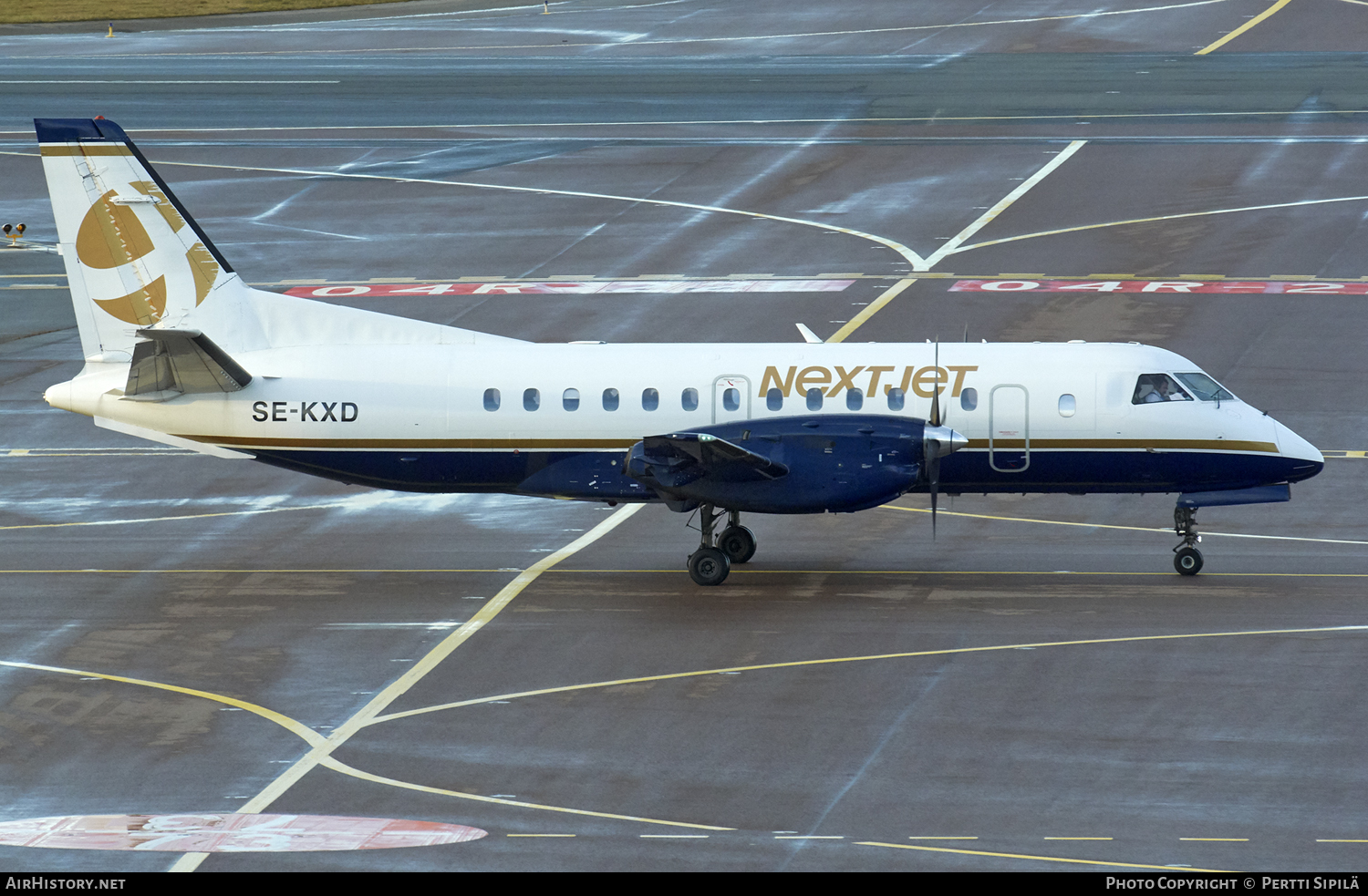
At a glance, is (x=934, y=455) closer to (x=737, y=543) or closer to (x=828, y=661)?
(x=828, y=661)

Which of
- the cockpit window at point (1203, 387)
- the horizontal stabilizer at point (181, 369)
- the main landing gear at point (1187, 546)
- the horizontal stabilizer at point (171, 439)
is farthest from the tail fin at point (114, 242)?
the main landing gear at point (1187, 546)

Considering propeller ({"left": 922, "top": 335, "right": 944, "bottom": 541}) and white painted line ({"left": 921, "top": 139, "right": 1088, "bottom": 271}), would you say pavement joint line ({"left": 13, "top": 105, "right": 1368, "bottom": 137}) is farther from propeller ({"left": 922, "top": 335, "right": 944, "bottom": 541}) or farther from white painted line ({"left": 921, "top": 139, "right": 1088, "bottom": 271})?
propeller ({"left": 922, "top": 335, "right": 944, "bottom": 541})

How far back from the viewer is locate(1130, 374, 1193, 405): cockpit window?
27.9m

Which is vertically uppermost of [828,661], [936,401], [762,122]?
[762,122]

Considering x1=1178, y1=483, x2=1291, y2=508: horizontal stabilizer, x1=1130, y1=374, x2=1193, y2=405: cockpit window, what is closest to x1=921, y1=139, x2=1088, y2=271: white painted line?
x1=1130, y1=374, x2=1193, y2=405: cockpit window

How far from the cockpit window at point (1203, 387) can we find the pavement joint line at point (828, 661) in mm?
4378

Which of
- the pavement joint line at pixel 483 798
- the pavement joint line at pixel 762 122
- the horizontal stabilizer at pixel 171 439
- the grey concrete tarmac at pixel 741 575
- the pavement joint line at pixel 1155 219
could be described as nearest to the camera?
the pavement joint line at pixel 483 798

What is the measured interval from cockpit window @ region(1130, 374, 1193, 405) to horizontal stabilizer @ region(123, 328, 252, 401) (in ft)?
45.7

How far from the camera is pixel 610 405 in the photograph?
28297mm

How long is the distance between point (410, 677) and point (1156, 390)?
12.3 metres

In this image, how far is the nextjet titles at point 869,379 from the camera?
27.8 meters

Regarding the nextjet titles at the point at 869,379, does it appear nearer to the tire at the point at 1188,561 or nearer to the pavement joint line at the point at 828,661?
the tire at the point at 1188,561

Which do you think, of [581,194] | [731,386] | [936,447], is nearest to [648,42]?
[581,194]
